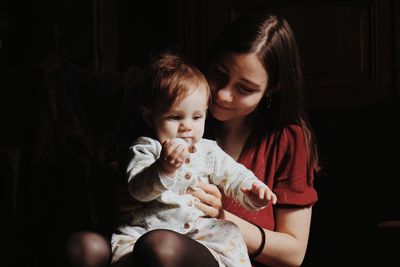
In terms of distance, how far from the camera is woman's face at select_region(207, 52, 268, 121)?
1.51 meters

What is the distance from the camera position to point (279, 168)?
1.61m

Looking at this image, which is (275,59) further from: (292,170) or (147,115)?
(147,115)

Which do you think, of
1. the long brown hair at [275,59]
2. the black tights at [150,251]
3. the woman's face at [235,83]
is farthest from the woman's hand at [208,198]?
the long brown hair at [275,59]

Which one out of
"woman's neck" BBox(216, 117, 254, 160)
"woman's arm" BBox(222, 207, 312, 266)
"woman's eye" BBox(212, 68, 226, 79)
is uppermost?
"woman's eye" BBox(212, 68, 226, 79)

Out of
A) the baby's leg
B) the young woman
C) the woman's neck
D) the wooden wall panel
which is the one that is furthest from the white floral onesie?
the wooden wall panel

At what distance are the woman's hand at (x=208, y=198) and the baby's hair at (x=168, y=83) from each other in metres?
0.19

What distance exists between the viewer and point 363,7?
7.55 feet

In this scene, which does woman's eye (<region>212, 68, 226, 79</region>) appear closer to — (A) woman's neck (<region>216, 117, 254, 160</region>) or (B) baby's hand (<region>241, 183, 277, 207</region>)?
(A) woman's neck (<region>216, 117, 254, 160</region>)

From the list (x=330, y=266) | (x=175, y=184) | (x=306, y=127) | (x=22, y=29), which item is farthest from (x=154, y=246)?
(x=22, y=29)

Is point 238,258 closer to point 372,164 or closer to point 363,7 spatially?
point 372,164

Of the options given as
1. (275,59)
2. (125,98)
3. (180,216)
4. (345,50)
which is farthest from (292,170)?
(345,50)

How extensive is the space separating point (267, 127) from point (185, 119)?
39 cm

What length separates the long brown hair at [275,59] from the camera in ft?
5.10

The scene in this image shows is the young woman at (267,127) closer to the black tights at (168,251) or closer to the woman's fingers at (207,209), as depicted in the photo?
the woman's fingers at (207,209)
